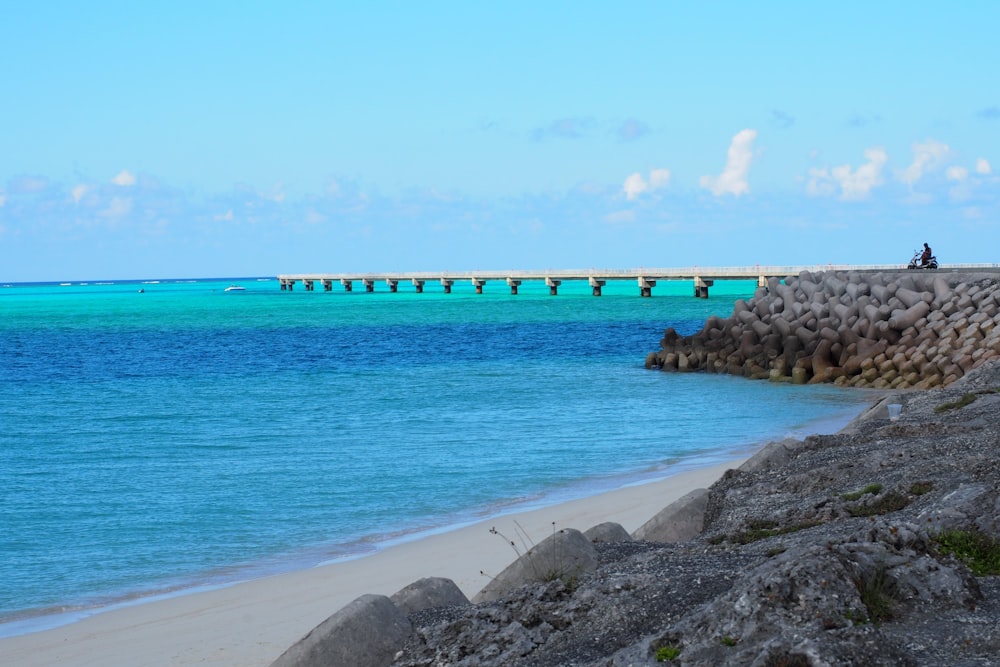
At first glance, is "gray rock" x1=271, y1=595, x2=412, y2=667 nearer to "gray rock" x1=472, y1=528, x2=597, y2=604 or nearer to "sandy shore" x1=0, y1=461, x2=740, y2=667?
"gray rock" x1=472, y1=528, x2=597, y2=604

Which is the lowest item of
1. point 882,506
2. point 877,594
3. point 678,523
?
point 678,523

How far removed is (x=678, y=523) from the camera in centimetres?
839

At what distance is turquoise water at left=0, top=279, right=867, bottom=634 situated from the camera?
11445 millimetres

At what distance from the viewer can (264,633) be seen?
25.9 feet

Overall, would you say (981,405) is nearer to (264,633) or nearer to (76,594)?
(264,633)

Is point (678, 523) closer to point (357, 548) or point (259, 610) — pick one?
point (259, 610)

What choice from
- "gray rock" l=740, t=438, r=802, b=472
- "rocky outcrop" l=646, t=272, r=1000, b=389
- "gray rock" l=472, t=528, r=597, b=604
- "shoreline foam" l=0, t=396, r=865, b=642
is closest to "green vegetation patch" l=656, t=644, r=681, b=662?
"gray rock" l=472, t=528, r=597, b=604

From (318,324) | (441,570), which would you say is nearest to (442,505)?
(441,570)

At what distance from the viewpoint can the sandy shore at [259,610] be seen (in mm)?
7629

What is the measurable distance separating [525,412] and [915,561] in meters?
18.2

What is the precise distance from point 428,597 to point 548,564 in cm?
73

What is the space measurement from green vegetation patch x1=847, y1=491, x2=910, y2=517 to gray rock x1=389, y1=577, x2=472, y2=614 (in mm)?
2819

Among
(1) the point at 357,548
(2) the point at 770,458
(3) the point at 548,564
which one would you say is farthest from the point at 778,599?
(1) the point at 357,548

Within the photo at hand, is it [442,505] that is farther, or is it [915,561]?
[442,505]
